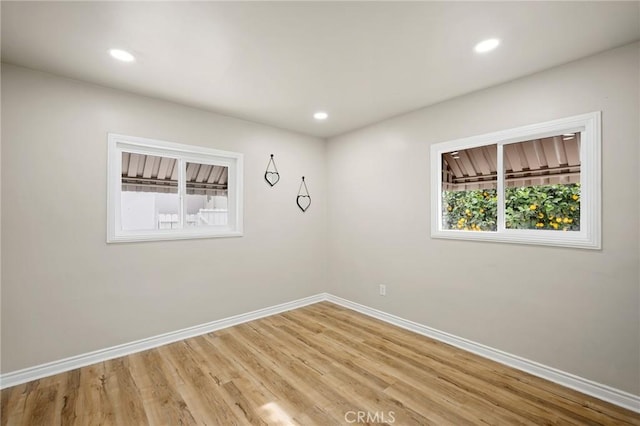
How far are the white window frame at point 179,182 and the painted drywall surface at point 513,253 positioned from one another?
159 centimetres

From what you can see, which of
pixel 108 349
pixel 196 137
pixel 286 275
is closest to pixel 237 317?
pixel 286 275

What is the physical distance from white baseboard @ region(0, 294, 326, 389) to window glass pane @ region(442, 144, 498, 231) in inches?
99.2

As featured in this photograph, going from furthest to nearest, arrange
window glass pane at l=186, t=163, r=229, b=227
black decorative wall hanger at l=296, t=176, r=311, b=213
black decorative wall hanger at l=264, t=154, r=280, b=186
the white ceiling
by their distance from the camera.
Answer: black decorative wall hanger at l=296, t=176, r=311, b=213, black decorative wall hanger at l=264, t=154, r=280, b=186, window glass pane at l=186, t=163, r=229, b=227, the white ceiling

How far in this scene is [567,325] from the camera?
2.25 meters

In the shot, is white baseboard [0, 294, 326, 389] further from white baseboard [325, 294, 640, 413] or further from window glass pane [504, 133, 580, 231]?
window glass pane [504, 133, 580, 231]

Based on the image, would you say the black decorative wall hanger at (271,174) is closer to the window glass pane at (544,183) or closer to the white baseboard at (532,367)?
the white baseboard at (532,367)

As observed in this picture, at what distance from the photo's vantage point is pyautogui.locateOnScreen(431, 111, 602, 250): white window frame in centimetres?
212

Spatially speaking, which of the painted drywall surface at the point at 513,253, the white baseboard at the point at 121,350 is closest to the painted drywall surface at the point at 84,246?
the white baseboard at the point at 121,350

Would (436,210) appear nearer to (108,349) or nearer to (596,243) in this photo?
(596,243)

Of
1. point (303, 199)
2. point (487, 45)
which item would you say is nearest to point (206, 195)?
point (303, 199)

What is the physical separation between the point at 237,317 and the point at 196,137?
2.21 metres

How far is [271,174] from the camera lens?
12.7 ft

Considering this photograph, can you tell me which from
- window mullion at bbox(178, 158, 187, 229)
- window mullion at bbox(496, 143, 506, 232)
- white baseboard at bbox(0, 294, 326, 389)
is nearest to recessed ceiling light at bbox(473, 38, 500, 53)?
window mullion at bbox(496, 143, 506, 232)

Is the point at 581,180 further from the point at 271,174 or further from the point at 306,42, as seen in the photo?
the point at 271,174
